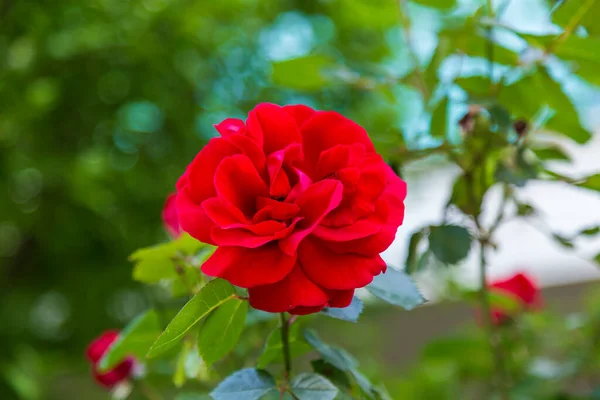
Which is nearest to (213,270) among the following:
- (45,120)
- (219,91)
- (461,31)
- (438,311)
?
(461,31)

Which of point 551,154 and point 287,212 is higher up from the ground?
point 287,212

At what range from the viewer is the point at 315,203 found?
34 cm

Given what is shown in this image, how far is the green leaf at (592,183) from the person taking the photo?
560mm

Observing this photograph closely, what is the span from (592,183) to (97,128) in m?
2.06

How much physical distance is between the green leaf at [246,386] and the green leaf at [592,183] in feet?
1.18

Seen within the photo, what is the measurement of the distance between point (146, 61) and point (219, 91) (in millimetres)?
442

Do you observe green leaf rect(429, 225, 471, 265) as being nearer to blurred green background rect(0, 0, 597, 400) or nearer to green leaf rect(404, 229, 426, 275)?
green leaf rect(404, 229, 426, 275)

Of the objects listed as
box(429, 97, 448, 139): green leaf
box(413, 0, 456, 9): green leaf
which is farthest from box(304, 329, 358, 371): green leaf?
box(413, 0, 456, 9): green leaf

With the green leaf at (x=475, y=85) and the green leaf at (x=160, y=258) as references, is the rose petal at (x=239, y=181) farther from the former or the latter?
the green leaf at (x=475, y=85)

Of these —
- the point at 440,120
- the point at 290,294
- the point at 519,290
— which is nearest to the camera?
the point at 290,294

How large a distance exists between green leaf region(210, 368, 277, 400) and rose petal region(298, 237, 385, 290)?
100 millimetres

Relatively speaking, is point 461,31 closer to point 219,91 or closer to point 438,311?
point 438,311

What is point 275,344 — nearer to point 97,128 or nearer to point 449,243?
point 449,243

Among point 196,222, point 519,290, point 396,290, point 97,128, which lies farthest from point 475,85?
point 97,128
